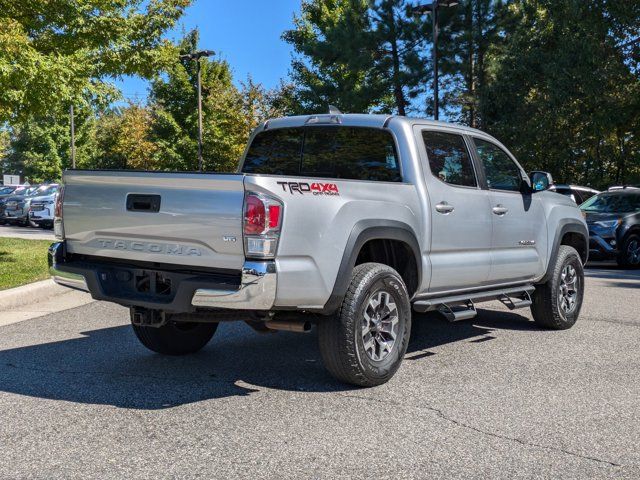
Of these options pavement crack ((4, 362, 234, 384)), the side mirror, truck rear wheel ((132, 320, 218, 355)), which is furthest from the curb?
the side mirror

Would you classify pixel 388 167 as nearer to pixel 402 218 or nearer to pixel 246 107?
pixel 402 218

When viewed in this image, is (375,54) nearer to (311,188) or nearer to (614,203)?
(614,203)

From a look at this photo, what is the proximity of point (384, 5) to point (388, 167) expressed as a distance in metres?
28.5

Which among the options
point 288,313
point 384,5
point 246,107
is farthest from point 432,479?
point 246,107

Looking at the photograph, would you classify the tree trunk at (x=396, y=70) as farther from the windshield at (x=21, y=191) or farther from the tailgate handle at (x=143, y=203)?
the tailgate handle at (x=143, y=203)

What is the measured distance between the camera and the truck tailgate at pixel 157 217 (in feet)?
14.9

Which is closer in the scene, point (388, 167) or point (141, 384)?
A: point (141, 384)

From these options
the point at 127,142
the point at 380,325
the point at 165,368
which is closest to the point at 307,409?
the point at 380,325

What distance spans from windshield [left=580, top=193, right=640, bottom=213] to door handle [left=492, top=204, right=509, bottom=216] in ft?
34.0

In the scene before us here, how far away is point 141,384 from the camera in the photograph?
5.25 m

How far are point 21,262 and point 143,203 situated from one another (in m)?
8.15

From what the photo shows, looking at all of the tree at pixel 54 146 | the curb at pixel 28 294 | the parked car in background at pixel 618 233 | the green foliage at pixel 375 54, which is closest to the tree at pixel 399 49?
the green foliage at pixel 375 54

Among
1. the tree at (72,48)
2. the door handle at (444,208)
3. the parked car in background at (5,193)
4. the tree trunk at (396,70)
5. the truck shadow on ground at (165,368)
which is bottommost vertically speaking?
the truck shadow on ground at (165,368)

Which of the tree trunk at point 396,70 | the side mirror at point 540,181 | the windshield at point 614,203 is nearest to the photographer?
the side mirror at point 540,181
